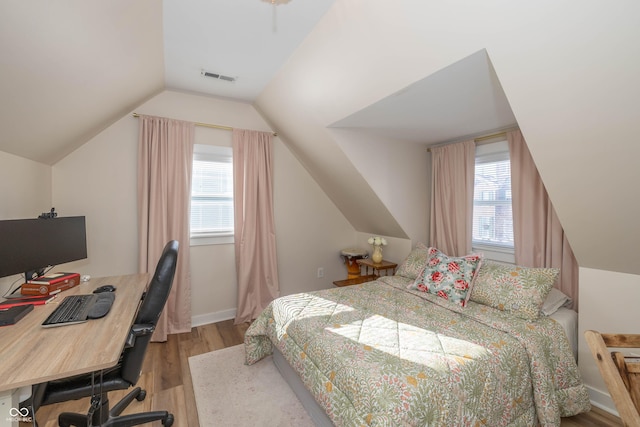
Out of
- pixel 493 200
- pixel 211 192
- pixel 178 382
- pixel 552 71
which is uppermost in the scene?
pixel 552 71

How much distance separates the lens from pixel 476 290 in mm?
2221

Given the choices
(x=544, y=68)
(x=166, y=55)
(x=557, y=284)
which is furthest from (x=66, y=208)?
(x=557, y=284)

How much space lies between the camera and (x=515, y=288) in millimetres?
2025

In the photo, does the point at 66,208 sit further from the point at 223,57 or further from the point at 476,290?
the point at 476,290

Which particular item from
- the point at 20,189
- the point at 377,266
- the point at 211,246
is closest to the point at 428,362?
the point at 377,266

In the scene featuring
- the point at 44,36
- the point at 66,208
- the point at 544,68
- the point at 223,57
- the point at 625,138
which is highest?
the point at 223,57

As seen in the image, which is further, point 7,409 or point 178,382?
point 178,382

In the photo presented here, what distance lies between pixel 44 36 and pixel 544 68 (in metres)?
2.26

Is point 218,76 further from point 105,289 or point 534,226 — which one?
point 534,226

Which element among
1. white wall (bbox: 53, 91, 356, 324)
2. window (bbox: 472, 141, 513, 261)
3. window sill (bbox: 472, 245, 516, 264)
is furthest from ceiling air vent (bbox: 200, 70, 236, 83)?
window sill (bbox: 472, 245, 516, 264)

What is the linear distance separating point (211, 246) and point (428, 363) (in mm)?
2602

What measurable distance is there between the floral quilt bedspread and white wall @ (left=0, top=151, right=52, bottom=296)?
190 cm

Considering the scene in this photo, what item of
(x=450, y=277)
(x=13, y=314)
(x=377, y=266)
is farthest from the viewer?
(x=377, y=266)

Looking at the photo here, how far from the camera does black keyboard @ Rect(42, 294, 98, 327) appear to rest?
52.6 inches
